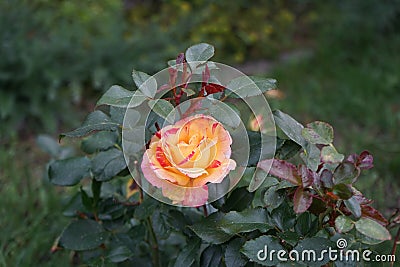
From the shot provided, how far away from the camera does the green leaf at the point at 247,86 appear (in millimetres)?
1013

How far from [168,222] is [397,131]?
2.11 meters

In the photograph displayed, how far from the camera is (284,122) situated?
108cm

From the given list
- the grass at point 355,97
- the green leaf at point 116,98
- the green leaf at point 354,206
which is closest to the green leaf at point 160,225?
the green leaf at point 116,98

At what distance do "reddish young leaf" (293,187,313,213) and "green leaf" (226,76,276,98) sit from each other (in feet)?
0.62

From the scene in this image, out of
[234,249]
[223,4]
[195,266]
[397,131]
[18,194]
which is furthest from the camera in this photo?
[223,4]

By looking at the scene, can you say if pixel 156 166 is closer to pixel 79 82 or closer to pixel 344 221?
pixel 344 221

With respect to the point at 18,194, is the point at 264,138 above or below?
above

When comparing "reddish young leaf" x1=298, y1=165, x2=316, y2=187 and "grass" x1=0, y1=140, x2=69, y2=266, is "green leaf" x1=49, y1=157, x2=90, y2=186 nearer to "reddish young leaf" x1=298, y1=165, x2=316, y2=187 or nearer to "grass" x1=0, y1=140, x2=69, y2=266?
"grass" x1=0, y1=140, x2=69, y2=266

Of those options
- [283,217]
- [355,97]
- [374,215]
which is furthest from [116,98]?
[355,97]

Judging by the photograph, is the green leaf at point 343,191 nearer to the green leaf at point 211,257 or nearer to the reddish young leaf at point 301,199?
the reddish young leaf at point 301,199

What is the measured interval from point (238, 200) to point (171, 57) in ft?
8.63

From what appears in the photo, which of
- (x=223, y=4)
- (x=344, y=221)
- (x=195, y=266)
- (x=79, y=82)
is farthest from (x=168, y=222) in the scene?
(x=223, y=4)

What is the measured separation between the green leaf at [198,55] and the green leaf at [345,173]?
12.3 inches

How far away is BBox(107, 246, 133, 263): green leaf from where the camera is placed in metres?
1.28
